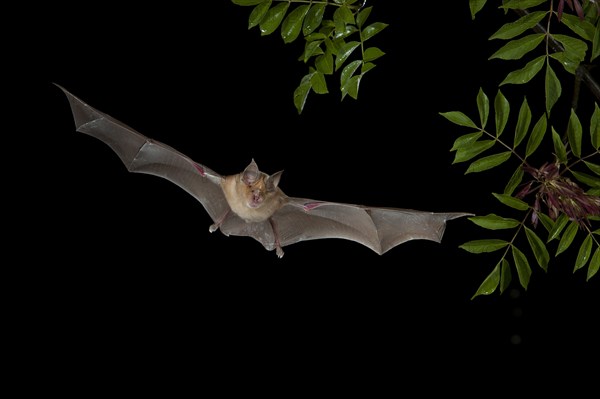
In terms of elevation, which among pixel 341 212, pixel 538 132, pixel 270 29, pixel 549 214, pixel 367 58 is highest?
pixel 270 29

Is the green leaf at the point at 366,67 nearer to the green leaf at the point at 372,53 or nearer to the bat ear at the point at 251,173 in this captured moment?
the green leaf at the point at 372,53

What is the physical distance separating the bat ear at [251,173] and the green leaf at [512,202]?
3.55 feet

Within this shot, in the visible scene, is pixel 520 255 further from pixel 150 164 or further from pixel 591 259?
pixel 150 164

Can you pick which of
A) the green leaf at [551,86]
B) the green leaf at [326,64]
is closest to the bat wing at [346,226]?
the green leaf at [326,64]

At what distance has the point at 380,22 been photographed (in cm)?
393

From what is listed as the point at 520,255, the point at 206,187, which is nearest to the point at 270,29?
the point at 206,187

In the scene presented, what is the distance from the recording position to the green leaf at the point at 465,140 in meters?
3.78

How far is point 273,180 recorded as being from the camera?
158 inches

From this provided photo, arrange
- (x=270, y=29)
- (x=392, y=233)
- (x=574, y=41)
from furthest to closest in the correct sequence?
(x=392, y=233), (x=270, y=29), (x=574, y=41)

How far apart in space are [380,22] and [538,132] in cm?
88

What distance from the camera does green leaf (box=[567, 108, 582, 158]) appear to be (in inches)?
152

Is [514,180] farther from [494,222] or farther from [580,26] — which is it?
[580,26]

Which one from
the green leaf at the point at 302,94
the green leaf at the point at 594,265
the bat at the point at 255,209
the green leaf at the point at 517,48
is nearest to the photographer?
the green leaf at the point at 517,48

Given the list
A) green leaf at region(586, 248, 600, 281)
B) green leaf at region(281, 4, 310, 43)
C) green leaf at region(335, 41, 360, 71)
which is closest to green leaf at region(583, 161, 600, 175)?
green leaf at region(586, 248, 600, 281)
